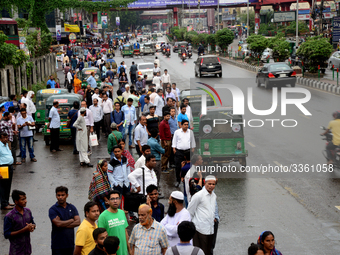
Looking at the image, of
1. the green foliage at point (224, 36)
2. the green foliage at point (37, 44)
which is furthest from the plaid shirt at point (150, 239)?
the green foliage at point (224, 36)

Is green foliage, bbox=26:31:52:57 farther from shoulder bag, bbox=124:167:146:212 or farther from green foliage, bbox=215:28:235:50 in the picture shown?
green foliage, bbox=215:28:235:50

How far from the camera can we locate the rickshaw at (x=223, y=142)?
1279cm

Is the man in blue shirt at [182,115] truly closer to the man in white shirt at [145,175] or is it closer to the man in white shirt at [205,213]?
the man in white shirt at [145,175]

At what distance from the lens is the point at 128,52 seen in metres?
65.6

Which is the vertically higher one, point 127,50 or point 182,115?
point 127,50

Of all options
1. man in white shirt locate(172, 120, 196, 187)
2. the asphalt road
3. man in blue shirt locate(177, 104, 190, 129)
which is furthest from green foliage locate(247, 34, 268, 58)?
man in white shirt locate(172, 120, 196, 187)

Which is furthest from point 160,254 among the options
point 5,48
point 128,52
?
point 128,52

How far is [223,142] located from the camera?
12.8m

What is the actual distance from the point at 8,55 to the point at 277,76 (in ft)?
50.9

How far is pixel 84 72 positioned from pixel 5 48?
23.0ft

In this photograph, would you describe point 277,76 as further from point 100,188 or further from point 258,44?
point 100,188

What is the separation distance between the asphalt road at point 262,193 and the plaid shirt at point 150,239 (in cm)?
258

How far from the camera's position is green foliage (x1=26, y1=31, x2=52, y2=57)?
3362 cm

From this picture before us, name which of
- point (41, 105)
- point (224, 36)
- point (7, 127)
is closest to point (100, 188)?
point (7, 127)
